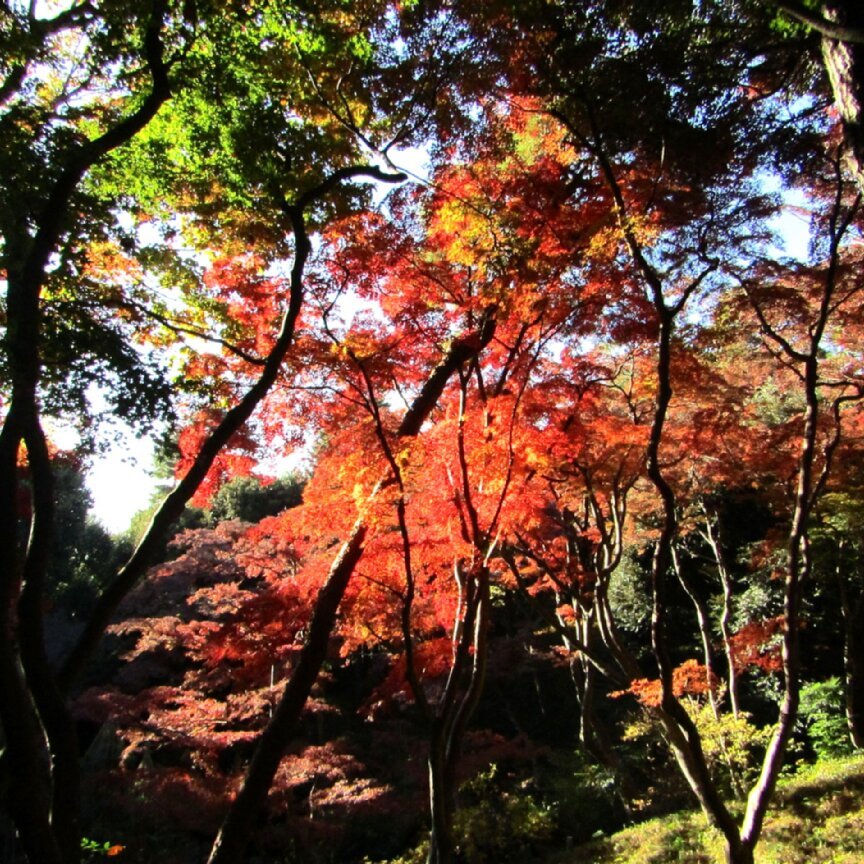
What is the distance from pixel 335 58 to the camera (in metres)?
5.97

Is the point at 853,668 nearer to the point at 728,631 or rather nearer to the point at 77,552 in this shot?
the point at 728,631

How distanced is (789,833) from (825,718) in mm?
5031

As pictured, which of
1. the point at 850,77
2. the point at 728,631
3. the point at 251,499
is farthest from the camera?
the point at 251,499

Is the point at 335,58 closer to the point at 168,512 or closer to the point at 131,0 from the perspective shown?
the point at 131,0

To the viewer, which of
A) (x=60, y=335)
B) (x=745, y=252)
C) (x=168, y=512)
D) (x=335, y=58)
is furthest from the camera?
(x=745, y=252)

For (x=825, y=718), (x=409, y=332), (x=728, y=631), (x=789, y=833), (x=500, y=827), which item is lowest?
(x=500, y=827)

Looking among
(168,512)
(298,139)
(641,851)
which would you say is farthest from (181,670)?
(298,139)

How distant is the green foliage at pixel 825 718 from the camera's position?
39.4ft

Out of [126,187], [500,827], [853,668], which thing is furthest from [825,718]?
[126,187]

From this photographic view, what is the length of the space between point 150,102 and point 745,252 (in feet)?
19.9

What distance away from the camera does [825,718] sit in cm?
1241

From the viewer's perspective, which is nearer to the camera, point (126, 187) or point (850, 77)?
point (850, 77)

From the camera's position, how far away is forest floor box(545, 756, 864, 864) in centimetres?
783

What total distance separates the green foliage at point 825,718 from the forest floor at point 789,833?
3.32 feet
